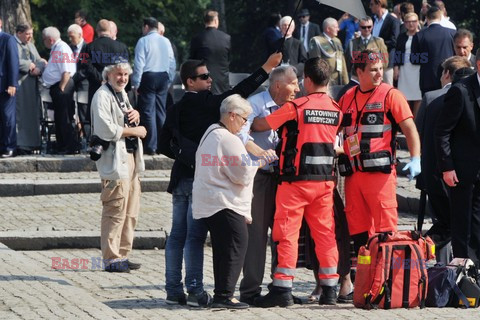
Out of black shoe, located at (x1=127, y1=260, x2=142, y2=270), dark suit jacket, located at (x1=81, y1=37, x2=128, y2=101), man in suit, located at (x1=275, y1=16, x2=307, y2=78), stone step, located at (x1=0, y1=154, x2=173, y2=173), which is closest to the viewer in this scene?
black shoe, located at (x1=127, y1=260, x2=142, y2=270)

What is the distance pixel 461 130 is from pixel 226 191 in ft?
7.65

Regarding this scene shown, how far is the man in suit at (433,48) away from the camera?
17.8 m

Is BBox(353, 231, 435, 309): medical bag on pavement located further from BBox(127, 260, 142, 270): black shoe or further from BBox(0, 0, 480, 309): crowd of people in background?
BBox(127, 260, 142, 270): black shoe

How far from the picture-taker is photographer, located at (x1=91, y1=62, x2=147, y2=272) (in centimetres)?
1202

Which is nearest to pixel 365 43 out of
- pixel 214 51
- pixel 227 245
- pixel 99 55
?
pixel 214 51

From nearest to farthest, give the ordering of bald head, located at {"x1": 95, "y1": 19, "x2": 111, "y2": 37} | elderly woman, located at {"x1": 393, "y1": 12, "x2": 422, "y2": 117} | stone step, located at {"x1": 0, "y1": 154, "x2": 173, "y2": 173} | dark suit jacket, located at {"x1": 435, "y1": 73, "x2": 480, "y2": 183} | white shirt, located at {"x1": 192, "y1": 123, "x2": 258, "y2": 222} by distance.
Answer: white shirt, located at {"x1": 192, "y1": 123, "x2": 258, "y2": 222}, dark suit jacket, located at {"x1": 435, "y1": 73, "x2": 480, "y2": 183}, bald head, located at {"x1": 95, "y1": 19, "x2": 111, "y2": 37}, stone step, located at {"x1": 0, "y1": 154, "x2": 173, "y2": 173}, elderly woman, located at {"x1": 393, "y1": 12, "x2": 422, "y2": 117}

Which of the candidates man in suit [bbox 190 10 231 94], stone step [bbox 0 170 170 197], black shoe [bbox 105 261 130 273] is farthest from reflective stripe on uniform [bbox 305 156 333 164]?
man in suit [bbox 190 10 231 94]

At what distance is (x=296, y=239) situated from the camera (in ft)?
33.4

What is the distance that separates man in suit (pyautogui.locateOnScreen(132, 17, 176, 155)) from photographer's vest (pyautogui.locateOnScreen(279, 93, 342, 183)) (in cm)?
800

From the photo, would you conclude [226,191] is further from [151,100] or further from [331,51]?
[331,51]

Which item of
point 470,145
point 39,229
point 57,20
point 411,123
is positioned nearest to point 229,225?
point 411,123

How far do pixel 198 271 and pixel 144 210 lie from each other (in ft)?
16.8

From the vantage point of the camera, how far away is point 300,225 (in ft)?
33.4

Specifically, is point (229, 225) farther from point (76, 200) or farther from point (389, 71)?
point (389, 71)
